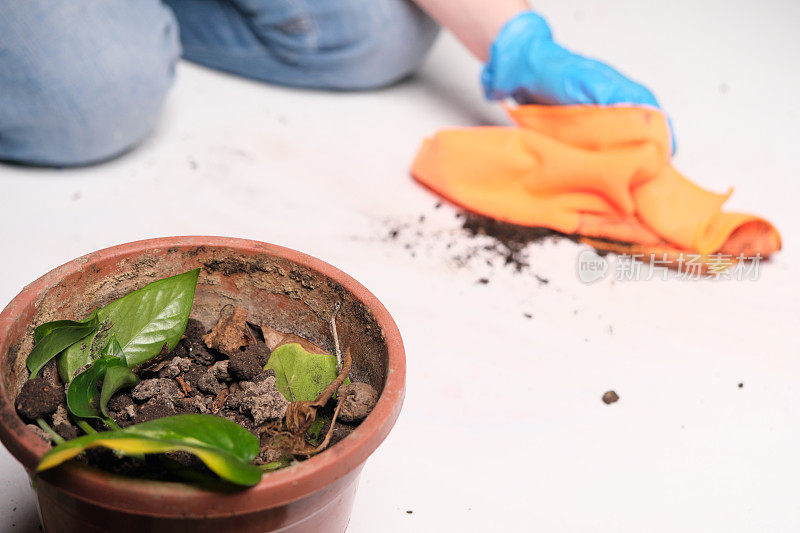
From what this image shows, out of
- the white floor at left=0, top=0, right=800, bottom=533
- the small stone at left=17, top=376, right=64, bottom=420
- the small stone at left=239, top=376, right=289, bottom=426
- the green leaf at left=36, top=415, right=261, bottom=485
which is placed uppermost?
the green leaf at left=36, top=415, right=261, bottom=485

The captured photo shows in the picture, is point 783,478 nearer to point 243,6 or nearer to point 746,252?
point 746,252

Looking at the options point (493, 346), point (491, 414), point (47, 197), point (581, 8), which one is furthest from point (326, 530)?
point (581, 8)

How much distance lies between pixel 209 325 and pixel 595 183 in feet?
2.80

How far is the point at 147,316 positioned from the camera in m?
0.72

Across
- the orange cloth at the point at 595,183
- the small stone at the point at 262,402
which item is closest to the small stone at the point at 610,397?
the orange cloth at the point at 595,183

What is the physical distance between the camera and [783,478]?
970mm

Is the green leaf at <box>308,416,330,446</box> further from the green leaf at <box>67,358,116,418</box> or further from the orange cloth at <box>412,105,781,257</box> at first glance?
the orange cloth at <box>412,105,781,257</box>

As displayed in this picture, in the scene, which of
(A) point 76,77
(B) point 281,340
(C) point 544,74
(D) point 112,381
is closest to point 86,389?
(D) point 112,381

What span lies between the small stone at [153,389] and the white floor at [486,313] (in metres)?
0.22

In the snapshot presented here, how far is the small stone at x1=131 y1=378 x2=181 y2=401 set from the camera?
2.33ft

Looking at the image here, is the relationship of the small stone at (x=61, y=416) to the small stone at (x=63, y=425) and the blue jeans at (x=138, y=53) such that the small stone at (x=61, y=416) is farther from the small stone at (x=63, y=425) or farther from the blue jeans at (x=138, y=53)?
the blue jeans at (x=138, y=53)

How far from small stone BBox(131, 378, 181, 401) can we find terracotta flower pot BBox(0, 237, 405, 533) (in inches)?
4.1

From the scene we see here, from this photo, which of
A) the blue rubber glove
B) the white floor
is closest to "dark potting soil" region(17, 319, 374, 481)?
the white floor

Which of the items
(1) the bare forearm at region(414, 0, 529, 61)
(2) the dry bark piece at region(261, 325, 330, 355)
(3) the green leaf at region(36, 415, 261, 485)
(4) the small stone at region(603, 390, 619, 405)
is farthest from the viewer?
(1) the bare forearm at region(414, 0, 529, 61)
